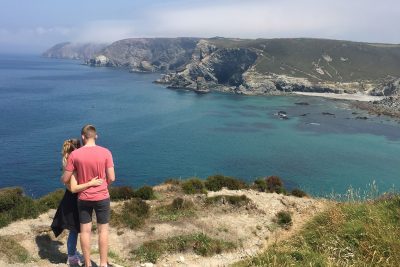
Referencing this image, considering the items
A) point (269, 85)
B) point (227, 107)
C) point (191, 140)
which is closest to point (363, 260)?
point (191, 140)

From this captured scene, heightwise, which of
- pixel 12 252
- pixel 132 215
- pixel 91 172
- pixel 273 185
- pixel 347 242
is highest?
pixel 91 172

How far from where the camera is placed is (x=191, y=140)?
2945 inches

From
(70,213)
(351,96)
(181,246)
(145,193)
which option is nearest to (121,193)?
(145,193)

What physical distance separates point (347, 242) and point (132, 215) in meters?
12.6

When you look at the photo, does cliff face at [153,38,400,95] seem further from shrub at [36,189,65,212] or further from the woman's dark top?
the woman's dark top

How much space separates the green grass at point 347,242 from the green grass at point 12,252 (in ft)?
26.9

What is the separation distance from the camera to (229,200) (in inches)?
888

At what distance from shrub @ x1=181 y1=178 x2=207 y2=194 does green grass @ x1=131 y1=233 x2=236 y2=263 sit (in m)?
6.52

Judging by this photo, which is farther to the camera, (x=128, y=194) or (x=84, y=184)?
(x=128, y=194)

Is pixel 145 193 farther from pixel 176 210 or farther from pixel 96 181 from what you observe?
pixel 96 181

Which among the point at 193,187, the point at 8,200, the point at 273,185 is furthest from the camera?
the point at 273,185

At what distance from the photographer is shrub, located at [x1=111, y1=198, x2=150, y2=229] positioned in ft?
61.3

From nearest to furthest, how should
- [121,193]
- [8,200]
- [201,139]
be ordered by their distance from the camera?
[8,200]
[121,193]
[201,139]

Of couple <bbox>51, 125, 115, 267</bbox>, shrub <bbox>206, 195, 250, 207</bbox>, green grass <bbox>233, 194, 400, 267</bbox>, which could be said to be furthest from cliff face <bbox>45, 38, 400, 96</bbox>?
couple <bbox>51, 125, 115, 267</bbox>
